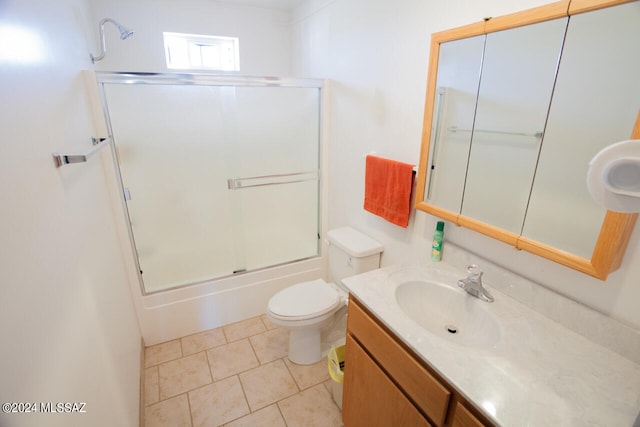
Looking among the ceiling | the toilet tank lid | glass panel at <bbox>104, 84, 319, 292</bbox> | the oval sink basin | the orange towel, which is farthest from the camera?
the ceiling

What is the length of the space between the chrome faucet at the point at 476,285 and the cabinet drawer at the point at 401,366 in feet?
1.36

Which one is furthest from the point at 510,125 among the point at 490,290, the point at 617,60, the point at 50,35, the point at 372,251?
the point at 50,35

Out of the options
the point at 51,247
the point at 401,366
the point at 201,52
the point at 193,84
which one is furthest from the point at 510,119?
the point at 201,52

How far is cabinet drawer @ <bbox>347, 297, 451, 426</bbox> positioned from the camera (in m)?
0.94

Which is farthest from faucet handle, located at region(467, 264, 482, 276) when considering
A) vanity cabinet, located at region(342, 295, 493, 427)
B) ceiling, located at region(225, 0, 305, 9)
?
ceiling, located at region(225, 0, 305, 9)

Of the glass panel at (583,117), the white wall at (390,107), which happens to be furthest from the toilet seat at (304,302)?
the glass panel at (583,117)

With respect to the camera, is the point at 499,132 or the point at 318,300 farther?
the point at 318,300

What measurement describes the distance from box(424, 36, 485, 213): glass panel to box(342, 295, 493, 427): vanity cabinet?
2.21 feet

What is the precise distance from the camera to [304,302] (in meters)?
1.89

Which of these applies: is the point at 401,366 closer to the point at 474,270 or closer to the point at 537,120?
the point at 474,270

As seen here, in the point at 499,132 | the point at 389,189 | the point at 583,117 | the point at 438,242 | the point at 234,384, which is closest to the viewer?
the point at 583,117

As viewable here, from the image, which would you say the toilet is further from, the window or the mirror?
the window

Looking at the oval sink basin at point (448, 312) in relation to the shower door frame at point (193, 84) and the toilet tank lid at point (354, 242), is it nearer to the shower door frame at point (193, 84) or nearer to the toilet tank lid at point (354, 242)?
the toilet tank lid at point (354, 242)

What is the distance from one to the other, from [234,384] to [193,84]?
6.33ft
